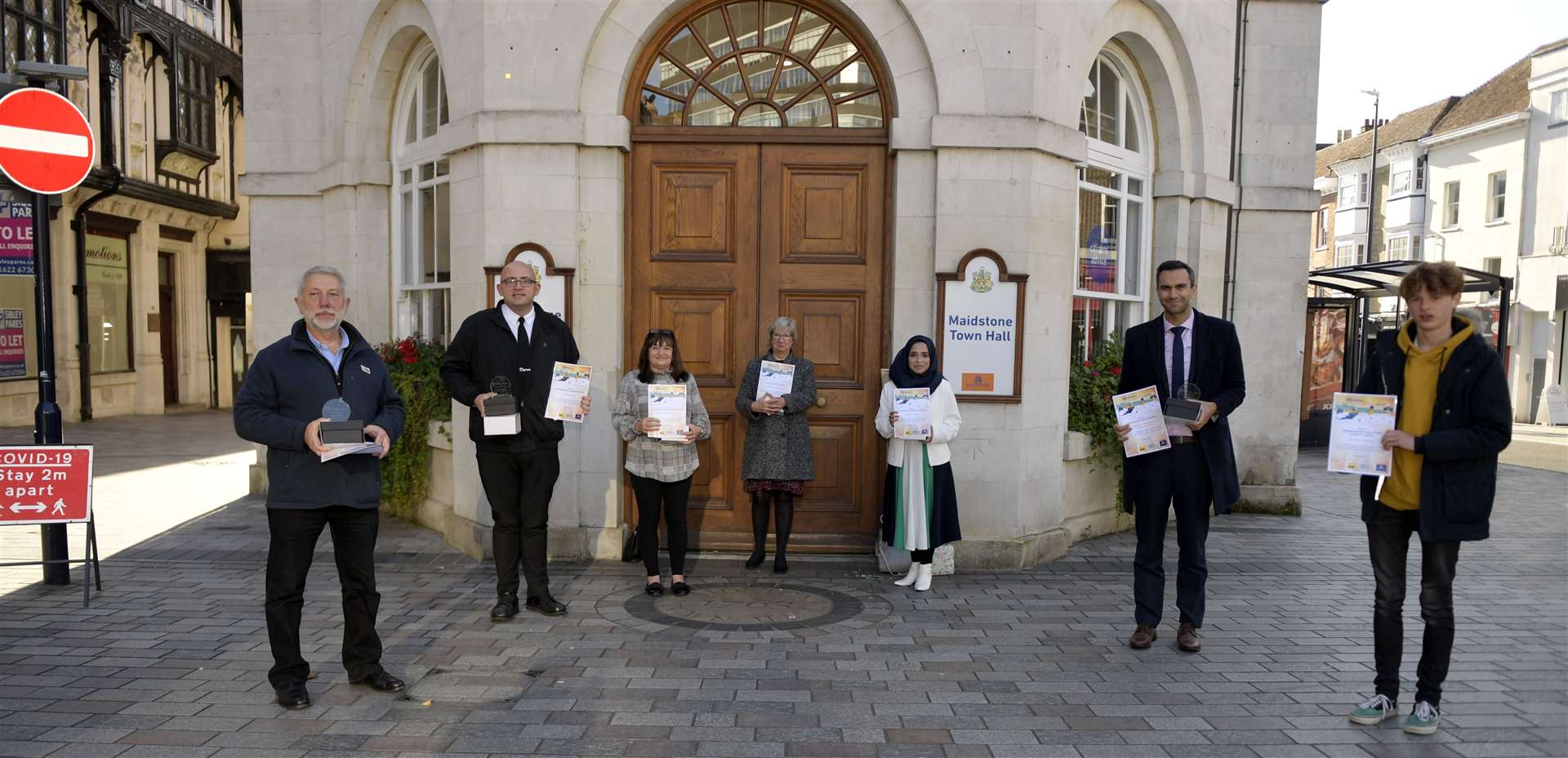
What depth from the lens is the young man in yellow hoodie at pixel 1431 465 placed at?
172 inches

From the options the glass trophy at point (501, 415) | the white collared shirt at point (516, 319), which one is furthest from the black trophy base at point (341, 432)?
the white collared shirt at point (516, 319)

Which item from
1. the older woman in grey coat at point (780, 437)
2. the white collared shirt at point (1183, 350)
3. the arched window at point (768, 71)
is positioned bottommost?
the older woman in grey coat at point (780, 437)

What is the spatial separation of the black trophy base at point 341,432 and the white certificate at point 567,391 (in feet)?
5.30

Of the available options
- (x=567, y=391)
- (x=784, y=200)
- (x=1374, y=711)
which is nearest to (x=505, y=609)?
(x=567, y=391)

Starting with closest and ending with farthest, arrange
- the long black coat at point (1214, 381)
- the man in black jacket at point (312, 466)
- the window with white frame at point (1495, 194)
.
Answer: the man in black jacket at point (312, 466) < the long black coat at point (1214, 381) < the window with white frame at point (1495, 194)

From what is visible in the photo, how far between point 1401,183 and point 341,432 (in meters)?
43.4

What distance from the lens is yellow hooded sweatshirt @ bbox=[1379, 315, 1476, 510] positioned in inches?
177

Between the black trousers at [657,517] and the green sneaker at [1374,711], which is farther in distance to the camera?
the black trousers at [657,517]

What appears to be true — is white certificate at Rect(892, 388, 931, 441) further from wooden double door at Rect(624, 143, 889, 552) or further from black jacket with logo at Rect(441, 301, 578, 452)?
black jacket with logo at Rect(441, 301, 578, 452)

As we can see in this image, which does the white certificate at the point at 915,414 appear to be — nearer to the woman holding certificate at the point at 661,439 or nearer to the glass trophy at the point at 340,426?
the woman holding certificate at the point at 661,439

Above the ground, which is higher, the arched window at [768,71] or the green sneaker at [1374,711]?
the arched window at [768,71]

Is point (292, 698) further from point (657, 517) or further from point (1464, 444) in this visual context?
point (1464, 444)

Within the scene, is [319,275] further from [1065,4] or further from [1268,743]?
[1065,4]

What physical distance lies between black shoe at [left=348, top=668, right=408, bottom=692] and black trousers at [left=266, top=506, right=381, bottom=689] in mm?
24
